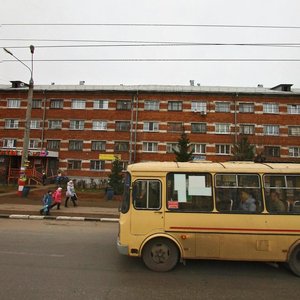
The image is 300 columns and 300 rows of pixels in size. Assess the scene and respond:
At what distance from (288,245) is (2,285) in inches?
242

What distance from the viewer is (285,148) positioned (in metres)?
39.7

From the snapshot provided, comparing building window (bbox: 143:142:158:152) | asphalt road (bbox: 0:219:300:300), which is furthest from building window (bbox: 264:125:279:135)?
asphalt road (bbox: 0:219:300:300)

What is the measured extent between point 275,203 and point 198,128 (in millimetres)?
33152

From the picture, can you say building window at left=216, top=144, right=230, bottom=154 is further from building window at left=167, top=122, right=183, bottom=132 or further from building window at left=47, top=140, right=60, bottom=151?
building window at left=47, top=140, right=60, bottom=151

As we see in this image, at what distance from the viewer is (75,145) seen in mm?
41000

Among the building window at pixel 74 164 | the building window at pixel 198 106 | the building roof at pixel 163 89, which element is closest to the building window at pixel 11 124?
the building roof at pixel 163 89

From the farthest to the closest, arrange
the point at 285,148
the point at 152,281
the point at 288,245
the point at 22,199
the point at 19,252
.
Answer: the point at 285,148 → the point at 22,199 → the point at 19,252 → the point at 288,245 → the point at 152,281

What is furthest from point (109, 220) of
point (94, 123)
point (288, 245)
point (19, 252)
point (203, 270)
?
point (94, 123)

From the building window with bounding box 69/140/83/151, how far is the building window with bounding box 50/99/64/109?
5008mm

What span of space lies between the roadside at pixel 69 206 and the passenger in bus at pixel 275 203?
11216mm

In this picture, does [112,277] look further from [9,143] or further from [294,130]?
[9,143]

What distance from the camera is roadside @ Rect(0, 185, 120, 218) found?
58.1 feet

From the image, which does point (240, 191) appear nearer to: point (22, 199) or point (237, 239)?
point (237, 239)

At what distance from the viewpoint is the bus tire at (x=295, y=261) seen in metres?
7.48
